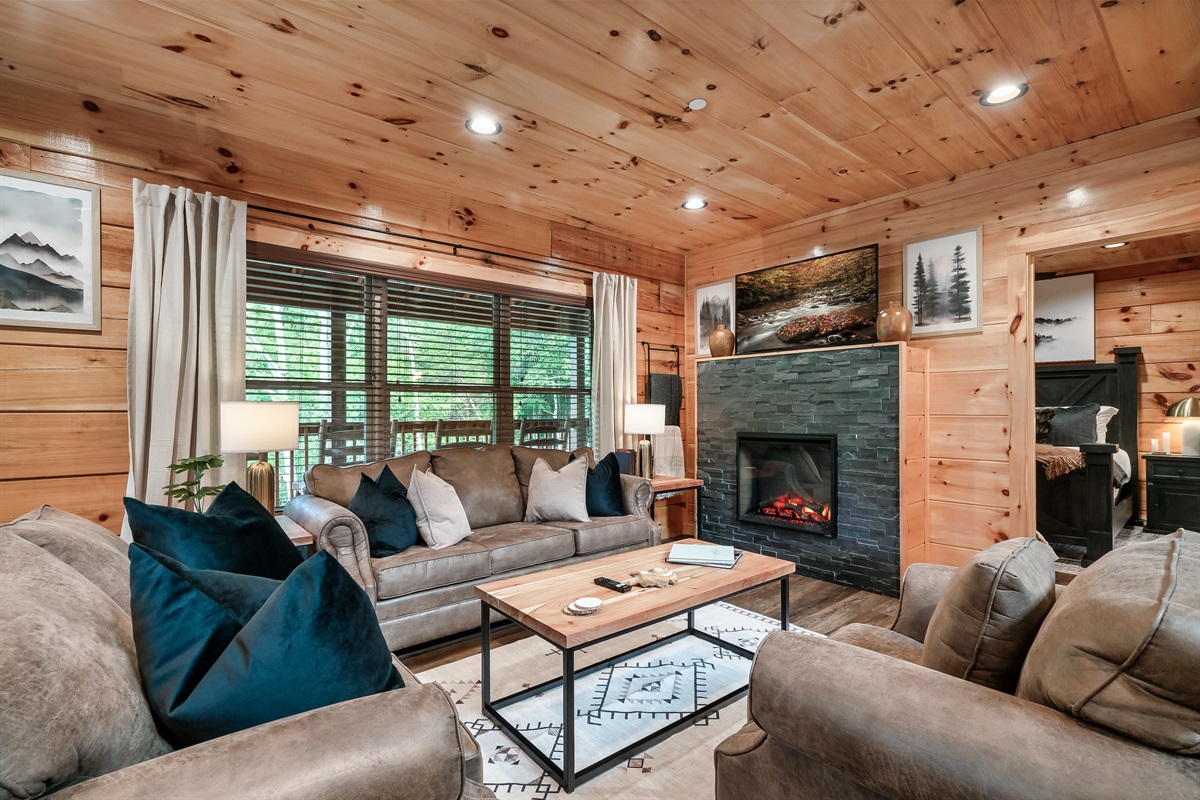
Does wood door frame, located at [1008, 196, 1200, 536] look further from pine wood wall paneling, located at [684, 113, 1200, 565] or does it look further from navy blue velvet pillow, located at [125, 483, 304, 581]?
navy blue velvet pillow, located at [125, 483, 304, 581]

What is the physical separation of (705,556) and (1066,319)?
5.42 meters

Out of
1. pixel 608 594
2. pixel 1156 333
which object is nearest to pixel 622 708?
pixel 608 594

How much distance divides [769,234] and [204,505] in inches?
167

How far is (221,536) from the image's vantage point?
1.52 m

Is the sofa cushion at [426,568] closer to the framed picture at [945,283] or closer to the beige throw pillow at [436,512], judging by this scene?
the beige throw pillow at [436,512]

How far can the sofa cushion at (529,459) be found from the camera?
3777 millimetres

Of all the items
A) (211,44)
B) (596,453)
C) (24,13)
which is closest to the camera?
(24,13)

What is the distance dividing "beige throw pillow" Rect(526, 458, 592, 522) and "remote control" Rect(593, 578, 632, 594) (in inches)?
49.1

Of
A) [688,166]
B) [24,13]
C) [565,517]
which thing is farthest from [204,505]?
[688,166]

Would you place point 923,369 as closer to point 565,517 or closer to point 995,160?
point 995,160

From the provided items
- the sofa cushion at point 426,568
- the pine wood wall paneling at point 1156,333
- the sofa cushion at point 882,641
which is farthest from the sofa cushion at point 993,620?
the pine wood wall paneling at point 1156,333

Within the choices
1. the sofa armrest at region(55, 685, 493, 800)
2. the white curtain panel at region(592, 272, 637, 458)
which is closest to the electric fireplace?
the white curtain panel at region(592, 272, 637, 458)

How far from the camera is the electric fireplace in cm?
396

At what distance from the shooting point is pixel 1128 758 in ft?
2.81
